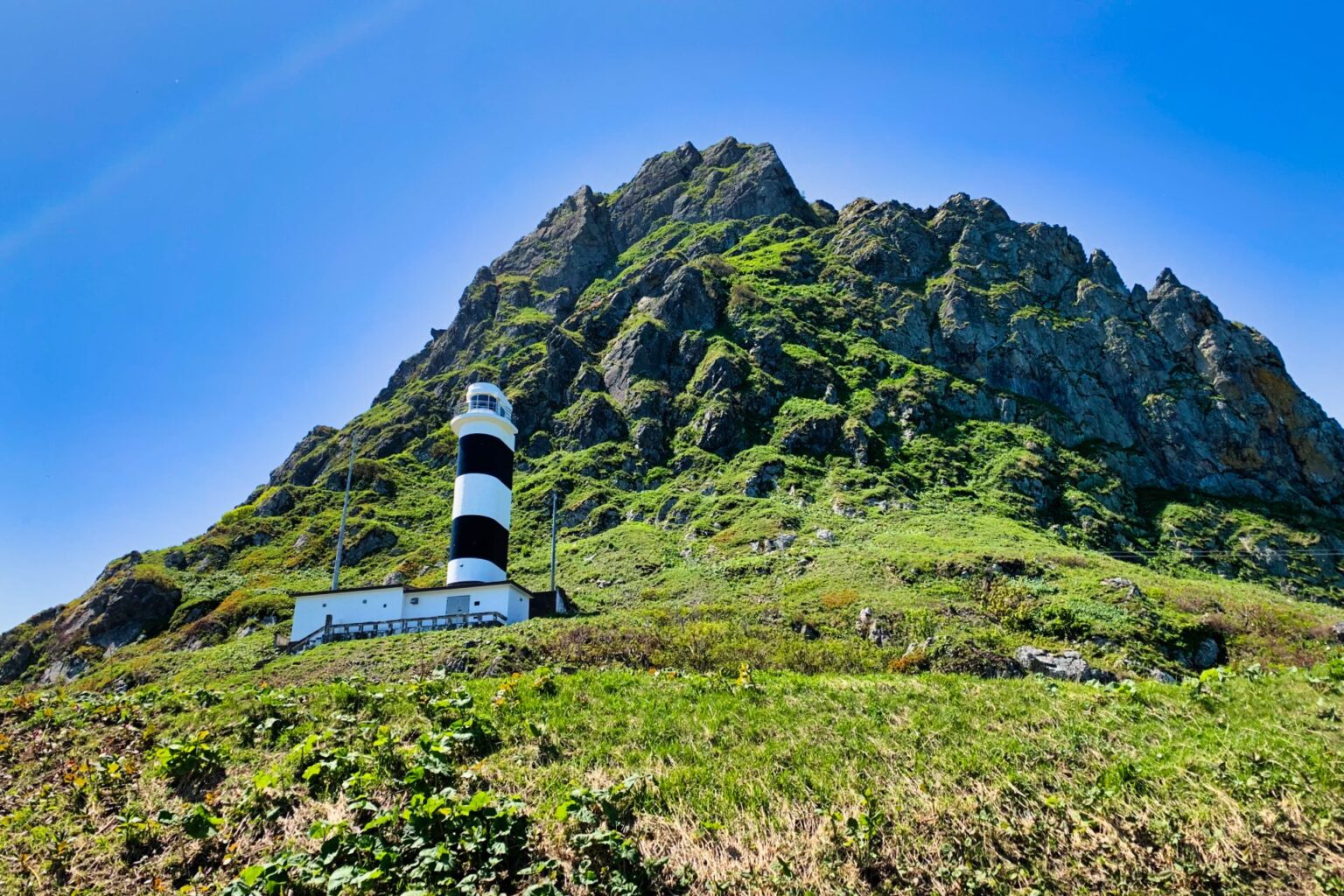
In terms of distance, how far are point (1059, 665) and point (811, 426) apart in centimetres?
4351

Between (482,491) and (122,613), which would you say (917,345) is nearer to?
(482,491)

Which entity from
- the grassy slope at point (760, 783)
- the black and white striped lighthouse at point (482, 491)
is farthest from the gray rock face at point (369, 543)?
the grassy slope at point (760, 783)

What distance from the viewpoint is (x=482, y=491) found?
36875 millimetres

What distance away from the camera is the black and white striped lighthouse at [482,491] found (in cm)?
3506

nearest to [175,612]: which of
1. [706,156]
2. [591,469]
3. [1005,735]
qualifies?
[591,469]

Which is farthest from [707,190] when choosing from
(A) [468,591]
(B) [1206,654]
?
(B) [1206,654]

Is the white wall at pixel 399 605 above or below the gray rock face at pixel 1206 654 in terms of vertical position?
above

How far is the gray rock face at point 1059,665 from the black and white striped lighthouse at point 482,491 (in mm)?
23492

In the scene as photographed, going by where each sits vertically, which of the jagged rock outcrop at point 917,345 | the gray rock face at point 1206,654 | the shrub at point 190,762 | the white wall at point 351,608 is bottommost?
the gray rock face at point 1206,654

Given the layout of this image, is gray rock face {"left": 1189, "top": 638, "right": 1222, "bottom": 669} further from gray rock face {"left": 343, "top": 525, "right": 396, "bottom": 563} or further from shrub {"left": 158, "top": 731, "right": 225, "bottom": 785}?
gray rock face {"left": 343, "top": 525, "right": 396, "bottom": 563}

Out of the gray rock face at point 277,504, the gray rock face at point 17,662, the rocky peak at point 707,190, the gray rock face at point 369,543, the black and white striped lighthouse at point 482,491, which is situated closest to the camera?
the black and white striped lighthouse at point 482,491

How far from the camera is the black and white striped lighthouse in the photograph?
35062mm

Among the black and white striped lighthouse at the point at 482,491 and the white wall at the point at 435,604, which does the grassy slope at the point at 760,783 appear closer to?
the white wall at the point at 435,604

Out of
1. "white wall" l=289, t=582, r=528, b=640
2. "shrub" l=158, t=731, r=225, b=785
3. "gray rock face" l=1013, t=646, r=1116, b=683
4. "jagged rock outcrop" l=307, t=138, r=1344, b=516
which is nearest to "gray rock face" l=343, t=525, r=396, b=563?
"jagged rock outcrop" l=307, t=138, r=1344, b=516
